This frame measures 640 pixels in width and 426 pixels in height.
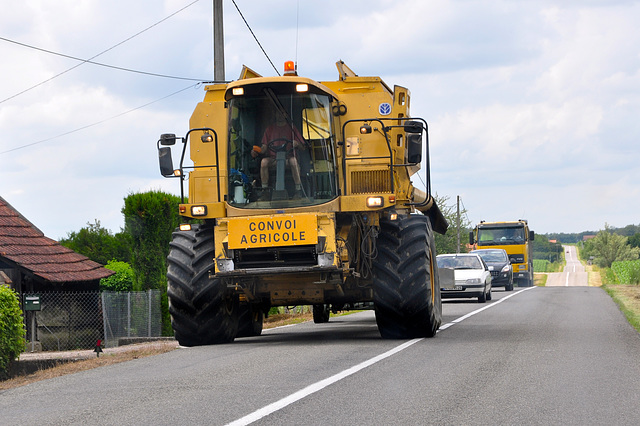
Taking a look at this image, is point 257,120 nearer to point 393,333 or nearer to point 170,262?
point 170,262

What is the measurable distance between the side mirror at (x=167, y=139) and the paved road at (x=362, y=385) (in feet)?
9.75

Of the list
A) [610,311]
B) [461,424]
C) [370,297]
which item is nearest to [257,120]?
[370,297]

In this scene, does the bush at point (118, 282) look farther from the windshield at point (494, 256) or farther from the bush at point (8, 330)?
the bush at point (8, 330)

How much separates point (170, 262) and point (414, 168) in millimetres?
4551

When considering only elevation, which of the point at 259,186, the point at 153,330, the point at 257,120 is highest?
the point at 257,120

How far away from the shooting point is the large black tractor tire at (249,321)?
49.1ft

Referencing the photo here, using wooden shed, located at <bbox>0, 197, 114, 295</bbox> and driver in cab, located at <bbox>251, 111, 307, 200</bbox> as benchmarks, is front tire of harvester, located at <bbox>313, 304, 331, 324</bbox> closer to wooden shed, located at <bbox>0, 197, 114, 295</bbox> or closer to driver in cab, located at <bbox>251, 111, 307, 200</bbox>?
driver in cab, located at <bbox>251, 111, 307, 200</bbox>

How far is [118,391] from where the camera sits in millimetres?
8797

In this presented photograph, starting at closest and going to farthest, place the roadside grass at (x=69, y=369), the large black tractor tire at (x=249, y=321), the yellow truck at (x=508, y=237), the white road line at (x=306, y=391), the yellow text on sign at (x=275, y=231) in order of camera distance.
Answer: the white road line at (x=306, y=391), the roadside grass at (x=69, y=369), the yellow text on sign at (x=275, y=231), the large black tractor tire at (x=249, y=321), the yellow truck at (x=508, y=237)

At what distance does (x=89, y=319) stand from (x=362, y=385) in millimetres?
21396

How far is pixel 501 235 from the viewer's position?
45281mm

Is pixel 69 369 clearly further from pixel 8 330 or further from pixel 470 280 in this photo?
pixel 470 280

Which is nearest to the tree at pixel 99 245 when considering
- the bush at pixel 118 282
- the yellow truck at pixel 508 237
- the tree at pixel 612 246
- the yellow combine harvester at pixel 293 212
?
the bush at pixel 118 282

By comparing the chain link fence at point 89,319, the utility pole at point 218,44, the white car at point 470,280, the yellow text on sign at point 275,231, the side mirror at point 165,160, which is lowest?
the chain link fence at point 89,319
